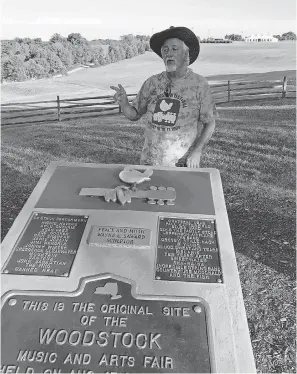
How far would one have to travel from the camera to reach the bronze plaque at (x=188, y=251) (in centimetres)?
208

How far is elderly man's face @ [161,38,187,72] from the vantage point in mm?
3158

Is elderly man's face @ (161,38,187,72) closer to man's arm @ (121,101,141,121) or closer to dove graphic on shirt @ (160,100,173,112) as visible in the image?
dove graphic on shirt @ (160,100,173,112)

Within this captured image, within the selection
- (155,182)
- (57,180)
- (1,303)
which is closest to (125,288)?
(1,303)

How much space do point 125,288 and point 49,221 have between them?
2.52 ft

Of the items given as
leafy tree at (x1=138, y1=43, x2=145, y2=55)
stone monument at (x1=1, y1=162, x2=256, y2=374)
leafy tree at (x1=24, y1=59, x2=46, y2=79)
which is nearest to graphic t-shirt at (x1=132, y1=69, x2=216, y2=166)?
stone monument at (x1=1, y1=162, x2=256, y2=374)

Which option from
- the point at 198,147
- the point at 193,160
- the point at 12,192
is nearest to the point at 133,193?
the point at 193,160

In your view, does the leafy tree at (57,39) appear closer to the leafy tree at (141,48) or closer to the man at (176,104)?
the leafy tree at (141,48)

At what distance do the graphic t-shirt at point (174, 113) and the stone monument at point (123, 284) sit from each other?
0.68m

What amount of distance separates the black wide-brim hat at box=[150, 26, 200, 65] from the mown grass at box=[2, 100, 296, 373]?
248 cm

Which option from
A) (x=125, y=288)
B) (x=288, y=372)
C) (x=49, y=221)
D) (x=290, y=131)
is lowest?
(x=288, y=372)

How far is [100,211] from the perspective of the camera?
2508 millimetres

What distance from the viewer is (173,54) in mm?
3152

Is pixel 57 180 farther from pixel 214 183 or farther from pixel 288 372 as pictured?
pixel 288 372

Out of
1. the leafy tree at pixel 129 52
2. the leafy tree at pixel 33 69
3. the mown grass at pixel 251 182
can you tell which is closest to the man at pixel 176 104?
the mown grass at pixel 251 182
